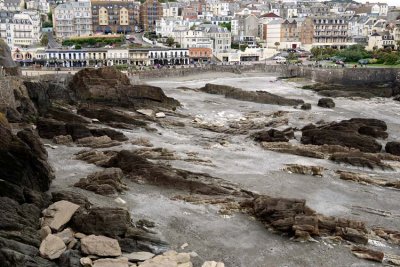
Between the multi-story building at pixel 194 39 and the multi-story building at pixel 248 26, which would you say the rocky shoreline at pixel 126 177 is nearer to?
the multi-story building at pixel 194 39

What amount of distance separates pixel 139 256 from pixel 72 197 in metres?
6.09

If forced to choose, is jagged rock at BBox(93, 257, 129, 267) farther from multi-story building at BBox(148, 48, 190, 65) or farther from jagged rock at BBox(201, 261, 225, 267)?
multi-story building at BBox(148, 48, 190, 65)

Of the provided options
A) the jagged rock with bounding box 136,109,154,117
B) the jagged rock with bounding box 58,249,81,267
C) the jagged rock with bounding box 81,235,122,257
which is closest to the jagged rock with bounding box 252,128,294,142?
the jagged rock with bounding box 136,109,154,117

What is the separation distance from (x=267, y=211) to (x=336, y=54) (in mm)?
94538

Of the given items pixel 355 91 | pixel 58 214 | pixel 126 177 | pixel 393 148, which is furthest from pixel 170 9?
pixel 58 214

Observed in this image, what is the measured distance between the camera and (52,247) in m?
19.7

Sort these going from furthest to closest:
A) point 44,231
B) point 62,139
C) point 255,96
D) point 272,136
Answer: point 255,96 → point 272,136 → point 62,139 → point 44,231

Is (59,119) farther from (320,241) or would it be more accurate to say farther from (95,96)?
(320,241)

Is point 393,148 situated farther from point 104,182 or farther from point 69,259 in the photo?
point 69,259

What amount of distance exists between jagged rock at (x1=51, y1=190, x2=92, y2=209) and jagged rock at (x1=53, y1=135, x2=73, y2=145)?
13172 millimetres

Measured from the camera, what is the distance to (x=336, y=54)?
373 ft

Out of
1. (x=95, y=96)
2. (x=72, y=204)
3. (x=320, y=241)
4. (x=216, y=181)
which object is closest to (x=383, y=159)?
(x=216, y=181)

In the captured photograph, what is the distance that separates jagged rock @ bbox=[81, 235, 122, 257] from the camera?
65.5ft

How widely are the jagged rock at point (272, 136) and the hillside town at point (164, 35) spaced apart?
60.5m
